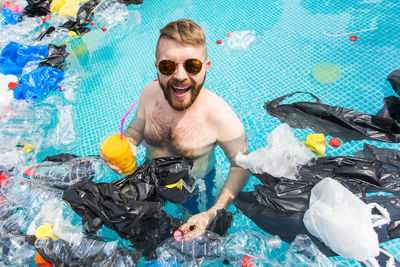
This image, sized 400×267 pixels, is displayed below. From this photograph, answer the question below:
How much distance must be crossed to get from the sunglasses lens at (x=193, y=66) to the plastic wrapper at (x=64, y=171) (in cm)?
156

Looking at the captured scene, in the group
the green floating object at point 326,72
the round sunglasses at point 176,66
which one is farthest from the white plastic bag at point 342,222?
the green floating object at point 326,72

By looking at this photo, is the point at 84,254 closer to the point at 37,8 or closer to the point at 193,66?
the point at 193,66

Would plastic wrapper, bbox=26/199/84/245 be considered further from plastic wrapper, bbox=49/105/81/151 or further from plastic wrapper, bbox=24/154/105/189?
plastic wrapper, bbox=49/105/81/151

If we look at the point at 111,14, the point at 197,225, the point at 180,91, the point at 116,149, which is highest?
the point at 111,14

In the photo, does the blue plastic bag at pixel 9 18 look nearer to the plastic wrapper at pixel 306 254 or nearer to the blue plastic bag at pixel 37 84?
the blue plastic bag at pixel 37 84

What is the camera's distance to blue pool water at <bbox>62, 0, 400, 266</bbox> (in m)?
3.26

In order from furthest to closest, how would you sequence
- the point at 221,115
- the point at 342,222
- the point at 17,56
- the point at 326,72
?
the point at 17,56 → the point at 326,72 → the point at 221,115 → the point at 342,222

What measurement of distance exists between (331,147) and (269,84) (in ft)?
4.37

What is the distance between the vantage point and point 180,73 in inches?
65.2

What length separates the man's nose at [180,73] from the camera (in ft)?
5.42

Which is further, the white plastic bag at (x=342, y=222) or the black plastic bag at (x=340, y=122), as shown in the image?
the black plastic bag at (x=340, y=122)

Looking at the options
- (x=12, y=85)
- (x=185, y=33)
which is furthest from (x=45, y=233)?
(x=12, y=85)

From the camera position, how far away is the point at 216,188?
249 centimetres

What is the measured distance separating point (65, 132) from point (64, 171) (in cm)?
110
